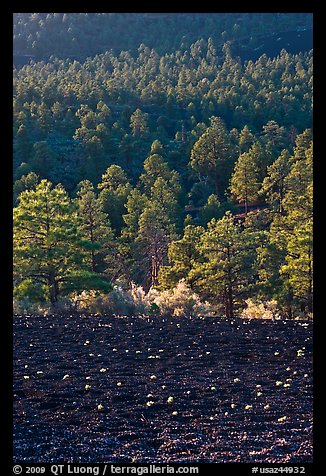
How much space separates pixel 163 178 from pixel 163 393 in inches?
1422

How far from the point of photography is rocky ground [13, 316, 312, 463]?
190 inches

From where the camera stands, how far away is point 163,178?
4216 centimetres

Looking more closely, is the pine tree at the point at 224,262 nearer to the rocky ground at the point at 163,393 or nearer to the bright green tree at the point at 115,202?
the rocky ground at the point at 163,393

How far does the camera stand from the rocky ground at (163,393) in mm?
4816

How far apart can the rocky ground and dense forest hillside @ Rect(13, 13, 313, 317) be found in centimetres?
458

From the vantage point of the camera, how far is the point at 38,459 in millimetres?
4582

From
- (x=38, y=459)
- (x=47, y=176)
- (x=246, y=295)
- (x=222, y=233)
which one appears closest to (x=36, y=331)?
(x=38, y=459)

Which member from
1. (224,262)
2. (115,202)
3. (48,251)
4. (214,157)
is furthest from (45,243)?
(214,157)

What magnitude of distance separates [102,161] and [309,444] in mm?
43771

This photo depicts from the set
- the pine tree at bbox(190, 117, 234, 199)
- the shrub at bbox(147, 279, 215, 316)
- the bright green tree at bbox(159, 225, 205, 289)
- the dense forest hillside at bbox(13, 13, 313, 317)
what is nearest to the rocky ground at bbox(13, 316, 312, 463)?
the shrub at bbox(147, 279, 215, 316)

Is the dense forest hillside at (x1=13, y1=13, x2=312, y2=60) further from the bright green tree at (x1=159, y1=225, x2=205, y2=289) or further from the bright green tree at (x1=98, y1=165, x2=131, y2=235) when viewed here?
the bright green tree at (x1=159, y1=225, x2=205, y2=289)

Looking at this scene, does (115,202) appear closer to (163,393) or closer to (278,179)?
(278,179)

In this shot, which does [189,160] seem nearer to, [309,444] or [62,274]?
[62,274]

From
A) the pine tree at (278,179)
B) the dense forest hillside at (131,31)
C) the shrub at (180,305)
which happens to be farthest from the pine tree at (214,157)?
the dense forest hillside at (131,31)
